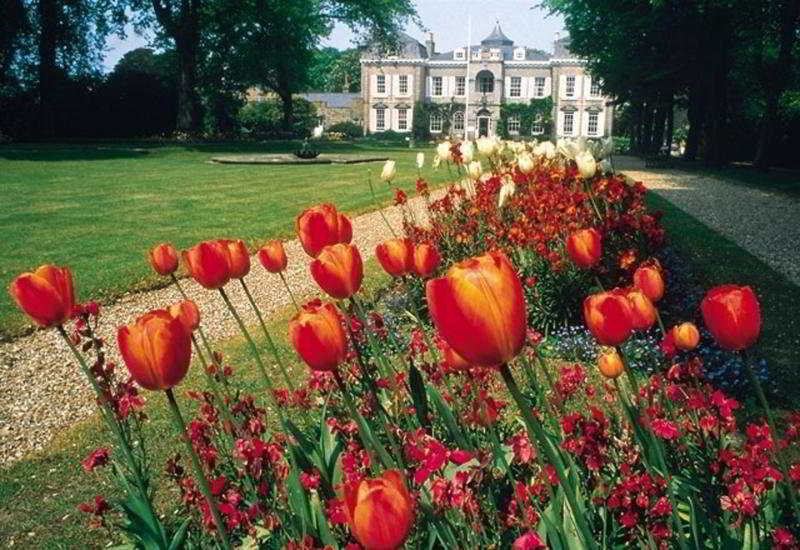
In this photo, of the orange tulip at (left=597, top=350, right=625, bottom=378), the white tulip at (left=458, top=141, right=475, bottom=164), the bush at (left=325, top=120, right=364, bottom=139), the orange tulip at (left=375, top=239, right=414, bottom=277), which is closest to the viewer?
the orange tulip at (left=597, top=350, right=625, bottom=378)

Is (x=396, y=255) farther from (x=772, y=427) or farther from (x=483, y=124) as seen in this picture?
(x=483, y=124)

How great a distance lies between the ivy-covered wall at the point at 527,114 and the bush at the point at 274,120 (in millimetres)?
17225

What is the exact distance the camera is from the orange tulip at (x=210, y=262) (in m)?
1.89

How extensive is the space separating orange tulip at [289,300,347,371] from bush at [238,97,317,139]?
4179cm

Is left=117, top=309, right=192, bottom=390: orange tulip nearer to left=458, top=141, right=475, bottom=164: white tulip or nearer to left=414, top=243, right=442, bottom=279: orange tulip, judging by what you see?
left=414, top=243, right=442, bottom=279: orange tulip

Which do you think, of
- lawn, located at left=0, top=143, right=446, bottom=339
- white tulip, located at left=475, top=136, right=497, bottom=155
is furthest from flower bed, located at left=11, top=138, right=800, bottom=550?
lawn, located at left=0, top=143, right=446, bottom=339

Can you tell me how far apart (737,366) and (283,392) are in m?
3.67

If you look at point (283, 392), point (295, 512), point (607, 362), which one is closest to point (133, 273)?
point (283, 392)

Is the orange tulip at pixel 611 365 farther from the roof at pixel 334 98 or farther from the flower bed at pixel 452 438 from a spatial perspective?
the roof at pixel 334 98

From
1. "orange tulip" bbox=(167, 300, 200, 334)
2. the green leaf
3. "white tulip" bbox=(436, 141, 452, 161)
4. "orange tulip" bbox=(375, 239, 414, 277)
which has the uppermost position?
"white tulip" bbox=(436, 141, 452, 161)

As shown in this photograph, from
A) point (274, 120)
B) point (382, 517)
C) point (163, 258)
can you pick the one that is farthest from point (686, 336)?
point (274, 120)

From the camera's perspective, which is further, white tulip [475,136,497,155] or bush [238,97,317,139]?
bush [238,97,317,139]

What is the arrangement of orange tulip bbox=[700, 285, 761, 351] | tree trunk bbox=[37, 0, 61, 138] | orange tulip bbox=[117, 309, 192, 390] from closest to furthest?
orange tulip bbox=[117, 309, 192, 390], orange tulip bbox=[700, 285, 761, 351], tree trunk bbox=[37, 0, 61, 138]

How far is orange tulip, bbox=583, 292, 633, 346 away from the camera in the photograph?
1.35m
